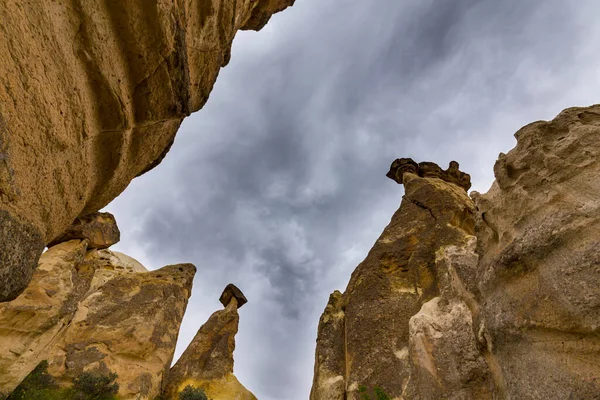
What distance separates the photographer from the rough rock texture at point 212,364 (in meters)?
14.5

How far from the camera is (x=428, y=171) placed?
1723 centimetres

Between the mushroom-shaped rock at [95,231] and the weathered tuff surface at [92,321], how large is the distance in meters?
0.26

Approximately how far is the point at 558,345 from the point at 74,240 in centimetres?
1321

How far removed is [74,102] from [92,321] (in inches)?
576

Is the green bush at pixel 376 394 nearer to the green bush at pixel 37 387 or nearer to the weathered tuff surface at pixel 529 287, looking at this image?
the weathered tuff surface at pixel 529 287

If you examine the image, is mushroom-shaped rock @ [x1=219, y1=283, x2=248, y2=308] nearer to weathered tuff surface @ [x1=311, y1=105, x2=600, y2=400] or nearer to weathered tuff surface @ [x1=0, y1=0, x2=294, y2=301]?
weathered tuff surface @ [x1=311, y1=105, x2=600, y2=400]

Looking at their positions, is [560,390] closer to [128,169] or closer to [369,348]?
[128,169]

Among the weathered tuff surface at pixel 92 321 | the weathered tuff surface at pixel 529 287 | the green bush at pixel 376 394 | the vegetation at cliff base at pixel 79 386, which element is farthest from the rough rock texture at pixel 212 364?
the weathered tuff surface at pixel 529 287

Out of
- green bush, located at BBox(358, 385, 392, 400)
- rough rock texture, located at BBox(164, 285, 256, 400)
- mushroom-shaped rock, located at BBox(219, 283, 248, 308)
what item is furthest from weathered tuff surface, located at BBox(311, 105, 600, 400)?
mushroom-shaped rock, located at BBox(219, 283, 248, 308)

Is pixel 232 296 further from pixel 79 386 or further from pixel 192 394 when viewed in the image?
pixel 79 386

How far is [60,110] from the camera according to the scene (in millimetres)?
2299

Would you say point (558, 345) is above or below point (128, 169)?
below

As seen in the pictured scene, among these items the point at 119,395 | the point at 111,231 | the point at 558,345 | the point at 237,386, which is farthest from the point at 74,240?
the point at 558,345

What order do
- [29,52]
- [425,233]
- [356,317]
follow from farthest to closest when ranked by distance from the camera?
[425,233] < [356,317] < [29,52]
